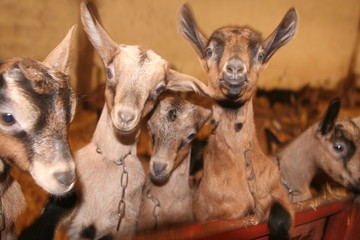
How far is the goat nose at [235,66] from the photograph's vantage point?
231cm

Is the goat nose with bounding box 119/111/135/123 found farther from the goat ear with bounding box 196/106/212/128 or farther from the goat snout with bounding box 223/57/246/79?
the goat ear with bounding box 196/106/212/128

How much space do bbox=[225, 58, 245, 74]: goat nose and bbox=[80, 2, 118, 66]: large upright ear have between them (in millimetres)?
796

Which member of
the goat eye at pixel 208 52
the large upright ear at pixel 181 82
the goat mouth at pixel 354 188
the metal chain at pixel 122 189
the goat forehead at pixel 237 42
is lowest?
the goat mouth at pixel 354 188

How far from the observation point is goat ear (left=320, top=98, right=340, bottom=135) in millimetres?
3274

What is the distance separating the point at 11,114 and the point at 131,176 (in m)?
1.10

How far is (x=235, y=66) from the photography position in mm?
2318

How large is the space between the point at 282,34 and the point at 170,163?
1.32 m

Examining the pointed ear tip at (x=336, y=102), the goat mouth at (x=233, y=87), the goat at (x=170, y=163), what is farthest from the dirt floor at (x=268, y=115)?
the goat mouth at (x=233, y=87)

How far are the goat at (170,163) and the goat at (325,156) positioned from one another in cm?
124

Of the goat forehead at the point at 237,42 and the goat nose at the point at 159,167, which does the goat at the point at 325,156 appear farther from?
the goat nose at the point at 159,167

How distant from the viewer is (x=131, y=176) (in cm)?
262

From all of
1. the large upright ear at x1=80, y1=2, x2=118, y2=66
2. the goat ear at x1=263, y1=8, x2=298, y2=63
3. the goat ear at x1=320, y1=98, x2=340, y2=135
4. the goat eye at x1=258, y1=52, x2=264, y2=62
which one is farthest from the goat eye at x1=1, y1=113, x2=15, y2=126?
the goat ear at x1=320, y1=98, x2=340, y2=135

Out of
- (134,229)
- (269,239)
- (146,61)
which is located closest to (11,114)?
(146,61)

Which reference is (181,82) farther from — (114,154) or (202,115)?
(114,154)
